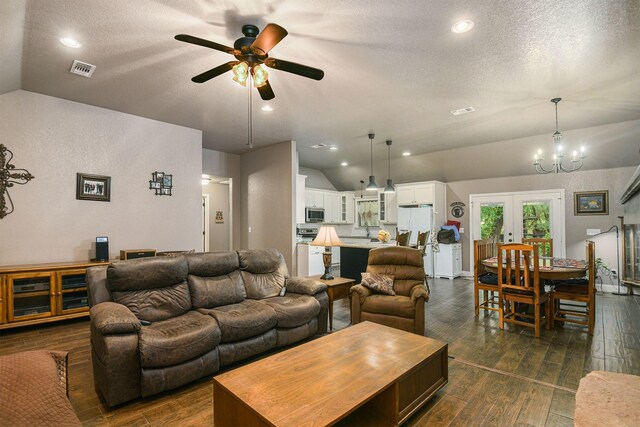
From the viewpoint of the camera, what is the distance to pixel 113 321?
2195 mm

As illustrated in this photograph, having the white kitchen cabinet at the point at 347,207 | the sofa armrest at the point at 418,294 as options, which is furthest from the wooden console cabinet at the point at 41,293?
the white kitchen cabinet at the point at 347,207

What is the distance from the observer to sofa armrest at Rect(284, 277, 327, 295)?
3541 mm

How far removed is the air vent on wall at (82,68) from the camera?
10.6 feet

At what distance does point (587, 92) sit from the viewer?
3.88 m

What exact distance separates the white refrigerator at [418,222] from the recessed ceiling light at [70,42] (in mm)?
6819

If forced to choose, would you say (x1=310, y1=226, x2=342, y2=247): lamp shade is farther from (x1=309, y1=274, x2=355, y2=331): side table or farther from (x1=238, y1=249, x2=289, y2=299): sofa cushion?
(x1=238, y1=249, x2=289, y2=299): sofa cushion

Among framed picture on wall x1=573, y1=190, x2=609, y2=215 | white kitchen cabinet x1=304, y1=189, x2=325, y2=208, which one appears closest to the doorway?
white kitchen cabinet x1=304, y1=189, x2=325, y2=208

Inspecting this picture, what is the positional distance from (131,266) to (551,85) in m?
4.89

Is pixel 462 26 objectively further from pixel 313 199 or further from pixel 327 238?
pixel 313 199

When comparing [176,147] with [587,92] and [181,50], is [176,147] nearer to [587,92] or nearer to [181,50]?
[181,50]

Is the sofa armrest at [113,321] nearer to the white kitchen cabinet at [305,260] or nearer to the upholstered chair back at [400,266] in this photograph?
the upholstered chair back at [400,266]

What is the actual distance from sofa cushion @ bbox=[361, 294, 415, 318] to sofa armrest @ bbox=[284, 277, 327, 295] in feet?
1.79

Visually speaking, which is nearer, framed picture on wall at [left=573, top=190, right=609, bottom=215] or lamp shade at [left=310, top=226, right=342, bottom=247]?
lamp shade at [left=310, top=226, right=342, bottom=247]

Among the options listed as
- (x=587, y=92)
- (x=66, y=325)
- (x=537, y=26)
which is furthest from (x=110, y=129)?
(x=587, y=92)
